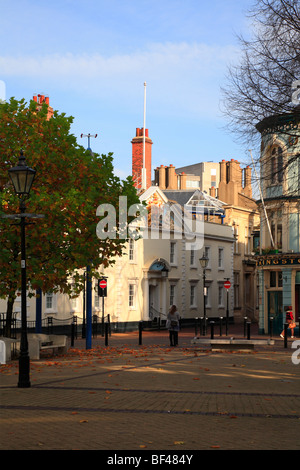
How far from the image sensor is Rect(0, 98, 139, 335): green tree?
2131 cm

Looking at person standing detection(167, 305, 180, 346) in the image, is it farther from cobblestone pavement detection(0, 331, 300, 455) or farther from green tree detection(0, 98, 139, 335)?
cobblestone pavement detection(0, 331, 300, 455)

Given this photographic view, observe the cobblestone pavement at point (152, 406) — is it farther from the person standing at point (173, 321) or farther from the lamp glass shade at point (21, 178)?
the person standing at point (173, 321)

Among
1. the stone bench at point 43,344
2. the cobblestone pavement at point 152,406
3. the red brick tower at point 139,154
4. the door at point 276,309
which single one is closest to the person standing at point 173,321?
the stone bench at point 43,344

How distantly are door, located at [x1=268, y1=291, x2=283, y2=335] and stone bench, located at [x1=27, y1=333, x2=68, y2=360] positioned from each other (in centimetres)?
1683

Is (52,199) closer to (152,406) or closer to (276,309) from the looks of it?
(152,406)

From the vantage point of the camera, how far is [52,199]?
70.6 ft

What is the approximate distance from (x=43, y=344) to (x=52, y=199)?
5.49 metres

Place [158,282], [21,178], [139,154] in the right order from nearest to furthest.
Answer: [21,178] < [158,282] < [139,154]

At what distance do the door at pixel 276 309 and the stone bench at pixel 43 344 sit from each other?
1683 centimetres

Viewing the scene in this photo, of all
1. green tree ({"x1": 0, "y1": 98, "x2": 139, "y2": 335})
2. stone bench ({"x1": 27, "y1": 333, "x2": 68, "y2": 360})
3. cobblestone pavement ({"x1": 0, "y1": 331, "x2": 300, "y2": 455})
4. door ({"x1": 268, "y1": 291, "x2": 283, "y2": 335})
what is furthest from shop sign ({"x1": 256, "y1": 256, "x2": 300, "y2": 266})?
stone bench ({"x1": 27, "y1": 333, "x2": 68, "y2": 360})

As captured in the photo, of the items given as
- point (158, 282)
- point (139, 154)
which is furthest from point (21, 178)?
point (139, 154)
